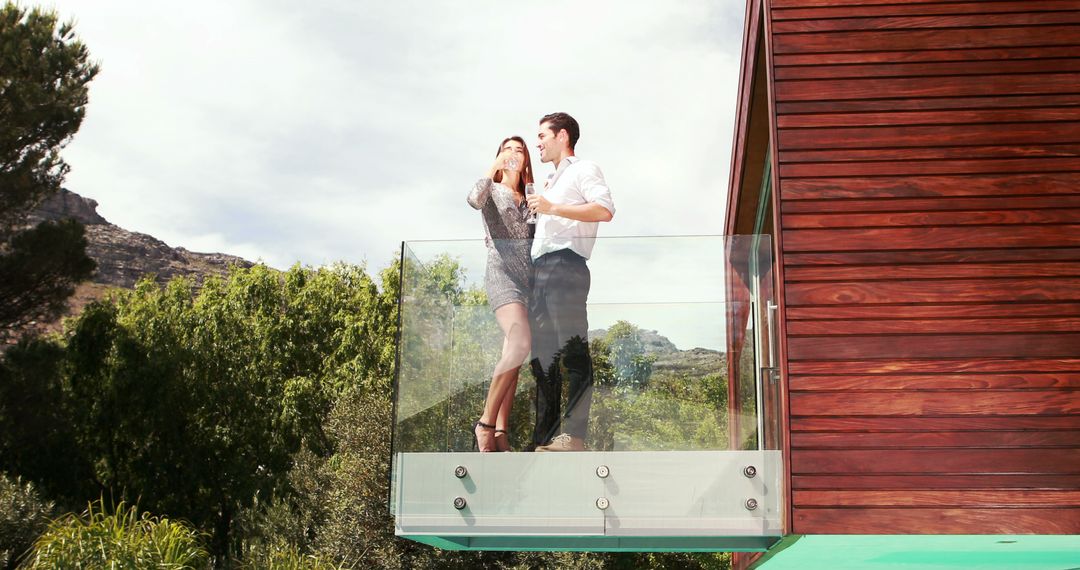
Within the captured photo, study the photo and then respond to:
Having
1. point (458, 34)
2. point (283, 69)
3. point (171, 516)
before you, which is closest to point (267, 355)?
point (171, 516)

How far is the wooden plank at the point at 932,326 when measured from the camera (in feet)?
17.6

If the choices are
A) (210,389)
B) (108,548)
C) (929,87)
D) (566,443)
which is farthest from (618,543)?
(210,389)

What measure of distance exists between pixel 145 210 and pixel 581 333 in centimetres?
5472

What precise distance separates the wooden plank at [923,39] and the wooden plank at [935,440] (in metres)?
2.33

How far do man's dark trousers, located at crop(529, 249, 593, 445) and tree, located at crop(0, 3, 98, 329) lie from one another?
13895 mm

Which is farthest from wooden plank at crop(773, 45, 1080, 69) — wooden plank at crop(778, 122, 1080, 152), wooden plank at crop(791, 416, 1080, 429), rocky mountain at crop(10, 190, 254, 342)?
rocky mountain at crop(10, 190, 254, 342)

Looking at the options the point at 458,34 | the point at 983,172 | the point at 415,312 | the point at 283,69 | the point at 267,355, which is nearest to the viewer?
the point at 983,172

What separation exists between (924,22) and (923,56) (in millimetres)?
222

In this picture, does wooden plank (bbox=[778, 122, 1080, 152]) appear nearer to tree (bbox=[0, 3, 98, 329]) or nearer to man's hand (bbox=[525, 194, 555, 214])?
man's hand (bbox=[525, 194, 555, 214])

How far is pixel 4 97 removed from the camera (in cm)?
1673

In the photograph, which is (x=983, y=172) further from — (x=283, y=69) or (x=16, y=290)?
(x=283, y=69)

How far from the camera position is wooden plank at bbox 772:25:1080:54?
5875mm

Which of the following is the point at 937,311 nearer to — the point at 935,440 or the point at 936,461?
the point at 935,440

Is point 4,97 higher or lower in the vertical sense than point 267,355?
higher
